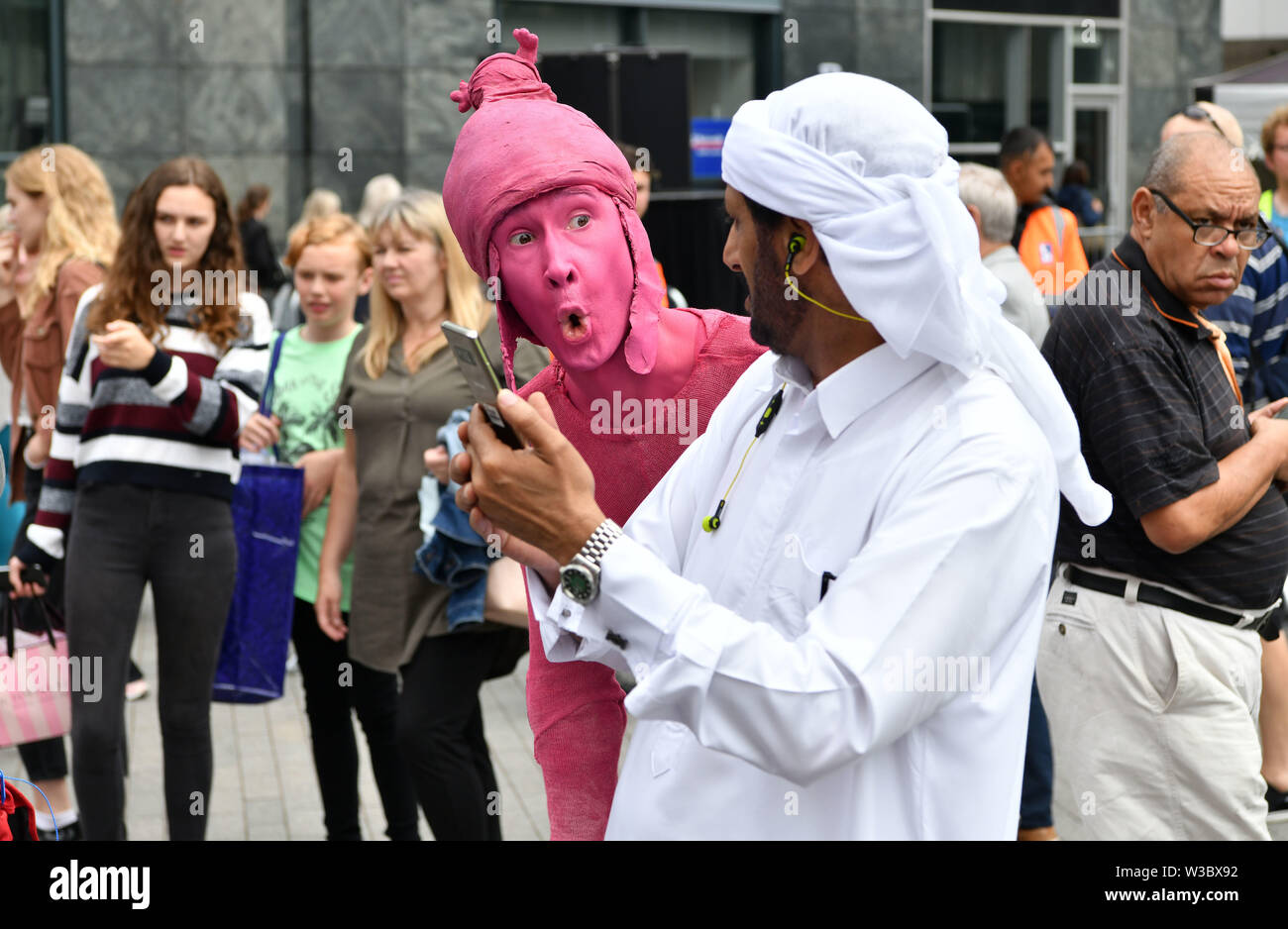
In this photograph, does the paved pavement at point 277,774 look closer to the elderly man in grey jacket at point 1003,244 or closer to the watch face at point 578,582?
the elderly man in grey jacket at point 1003,244

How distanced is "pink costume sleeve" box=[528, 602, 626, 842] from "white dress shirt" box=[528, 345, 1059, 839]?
16.3 inches

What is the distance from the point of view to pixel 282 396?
5559 millimetres

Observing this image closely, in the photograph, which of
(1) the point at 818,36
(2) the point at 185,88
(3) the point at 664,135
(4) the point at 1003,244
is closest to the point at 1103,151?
(1) the point at 818,36

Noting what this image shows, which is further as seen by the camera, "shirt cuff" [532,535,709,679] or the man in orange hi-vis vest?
the man in orange hi-vis vest

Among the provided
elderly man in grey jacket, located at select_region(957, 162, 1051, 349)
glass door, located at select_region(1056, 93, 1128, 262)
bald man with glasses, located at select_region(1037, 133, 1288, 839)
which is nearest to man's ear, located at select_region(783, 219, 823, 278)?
bald man with glasses, located at select_region(1037, 133, 1288, 839)

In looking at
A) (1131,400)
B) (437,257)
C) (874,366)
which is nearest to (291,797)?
(437,257)

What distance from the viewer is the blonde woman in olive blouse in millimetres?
4547

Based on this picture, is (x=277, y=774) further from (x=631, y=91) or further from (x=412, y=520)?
(x=631, y=91)

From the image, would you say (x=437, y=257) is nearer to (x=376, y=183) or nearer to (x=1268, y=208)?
→ (x=1268, y=208)

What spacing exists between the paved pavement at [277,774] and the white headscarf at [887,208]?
376cm

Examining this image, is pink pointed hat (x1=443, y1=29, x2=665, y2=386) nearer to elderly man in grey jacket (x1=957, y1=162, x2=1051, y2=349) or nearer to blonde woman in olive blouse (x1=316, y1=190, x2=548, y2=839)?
blonde woman in olive blouse (x1=316, y1=190, x2=548, y2=839)

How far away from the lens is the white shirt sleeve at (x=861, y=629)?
182 centimetres

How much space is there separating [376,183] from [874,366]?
8594 millimetres

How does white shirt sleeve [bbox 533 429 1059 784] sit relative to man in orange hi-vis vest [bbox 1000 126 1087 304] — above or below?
below
